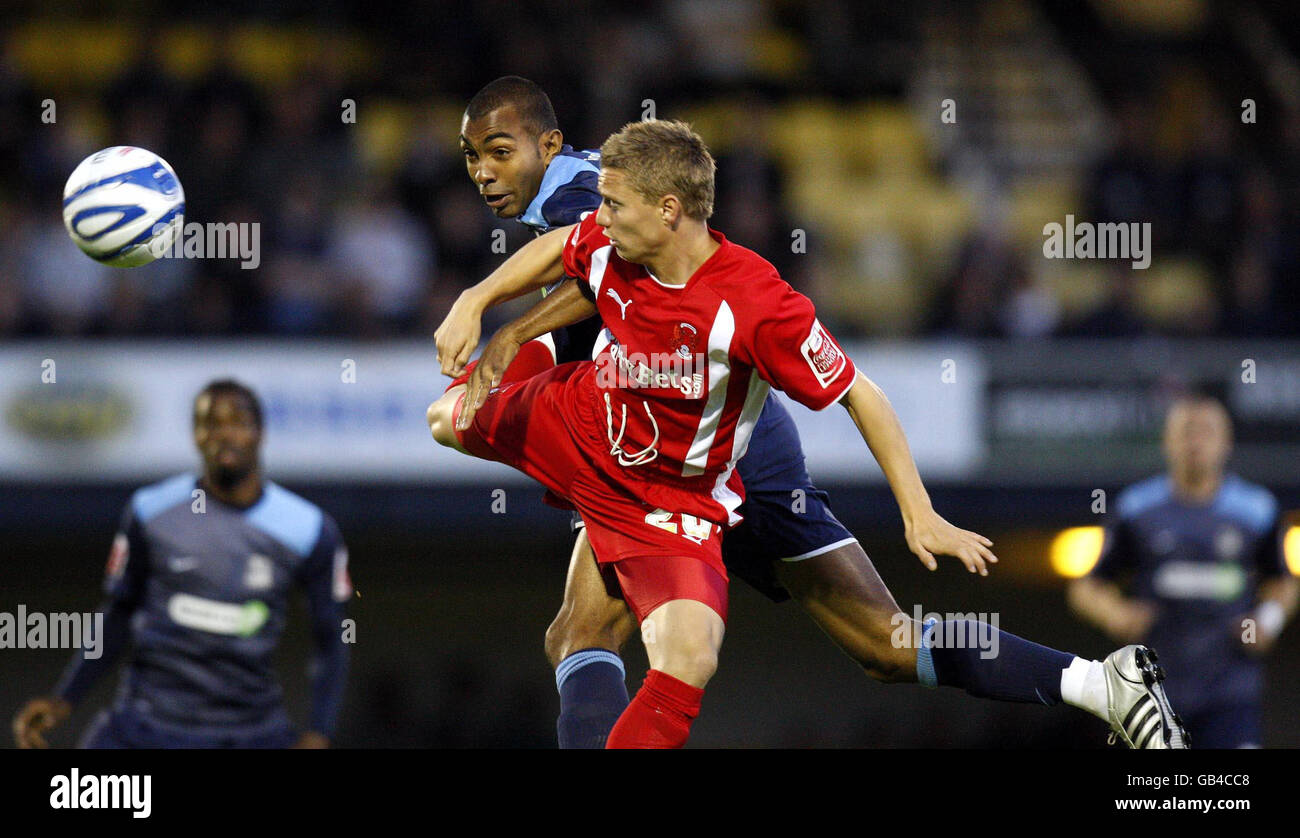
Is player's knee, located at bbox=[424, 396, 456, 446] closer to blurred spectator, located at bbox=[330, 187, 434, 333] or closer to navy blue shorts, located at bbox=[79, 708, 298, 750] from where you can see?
navy blue shorts, located at bbox=[79, 708, 298, 750]

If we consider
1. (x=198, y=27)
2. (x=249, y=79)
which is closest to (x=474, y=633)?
(x=249, y=79)

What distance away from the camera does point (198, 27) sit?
10773 mm

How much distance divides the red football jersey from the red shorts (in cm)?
7

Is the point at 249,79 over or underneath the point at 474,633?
over

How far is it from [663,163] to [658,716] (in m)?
1.28

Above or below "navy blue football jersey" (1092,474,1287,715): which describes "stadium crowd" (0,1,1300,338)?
above

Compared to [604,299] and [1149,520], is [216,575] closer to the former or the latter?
[604,299]

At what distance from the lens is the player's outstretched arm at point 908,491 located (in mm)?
3736

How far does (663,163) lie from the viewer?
12.6ft

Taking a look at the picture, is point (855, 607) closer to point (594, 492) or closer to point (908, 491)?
point (908, 491)

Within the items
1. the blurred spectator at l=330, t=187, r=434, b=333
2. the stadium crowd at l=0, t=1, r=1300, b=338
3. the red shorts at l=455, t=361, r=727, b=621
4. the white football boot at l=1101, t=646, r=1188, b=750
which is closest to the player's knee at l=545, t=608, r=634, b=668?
the red shorts at l=455, t=361, r=727, b=621

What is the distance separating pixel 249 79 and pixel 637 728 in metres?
6.78

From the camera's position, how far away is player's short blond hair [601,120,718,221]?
3.82m

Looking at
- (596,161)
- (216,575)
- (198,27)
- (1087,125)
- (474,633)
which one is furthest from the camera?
(1087,125)
